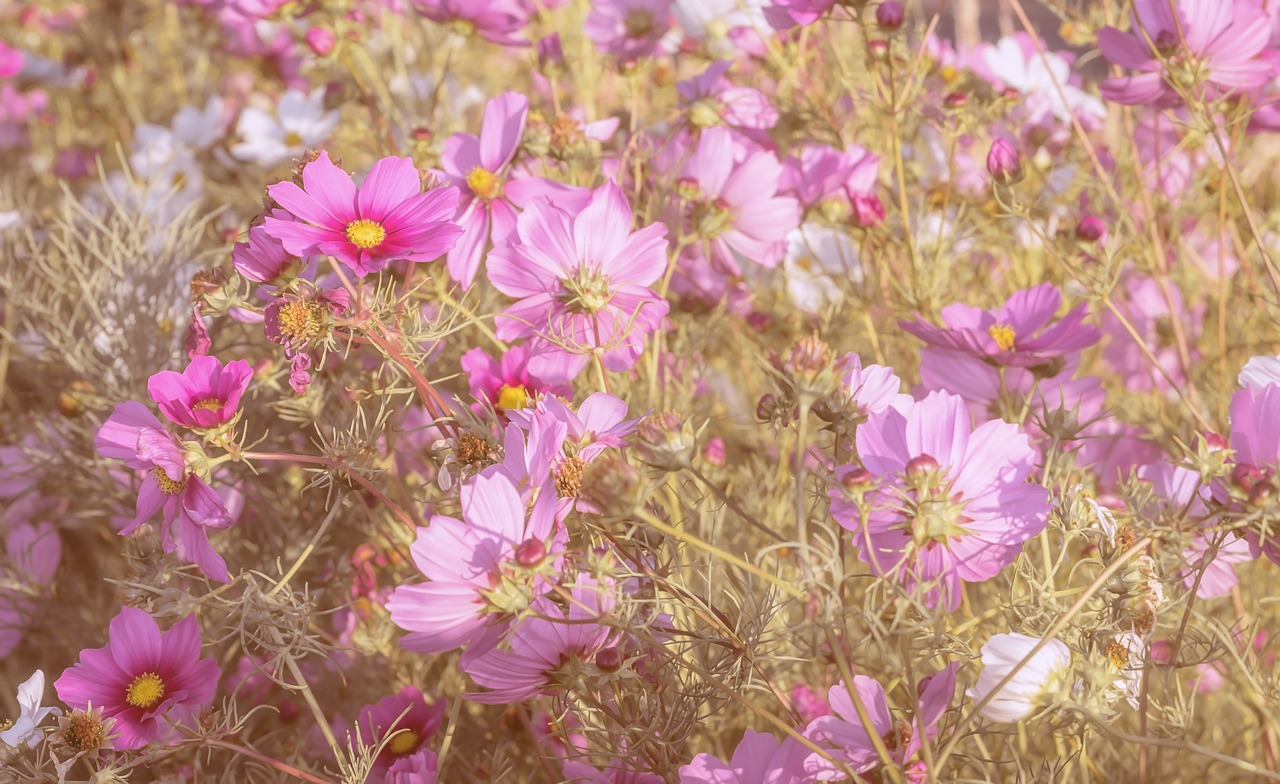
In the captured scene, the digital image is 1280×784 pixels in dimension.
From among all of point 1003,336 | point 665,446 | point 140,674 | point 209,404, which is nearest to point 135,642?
point 140,674

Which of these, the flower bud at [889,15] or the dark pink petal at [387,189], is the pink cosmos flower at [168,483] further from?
the flower bud at [889,15]

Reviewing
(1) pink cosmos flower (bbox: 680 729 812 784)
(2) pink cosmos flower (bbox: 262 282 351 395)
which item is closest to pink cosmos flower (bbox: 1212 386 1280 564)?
(1) pink cosmos flower (bbox: 680 729 812 784)

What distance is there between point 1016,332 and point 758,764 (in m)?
0.37

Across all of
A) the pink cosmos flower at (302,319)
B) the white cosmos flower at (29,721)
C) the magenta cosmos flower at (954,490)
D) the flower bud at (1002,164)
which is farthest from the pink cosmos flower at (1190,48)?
the white cosmos flower at (29,721)

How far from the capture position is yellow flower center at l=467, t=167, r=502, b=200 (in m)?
0.77

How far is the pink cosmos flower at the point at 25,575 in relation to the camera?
37.3 inches

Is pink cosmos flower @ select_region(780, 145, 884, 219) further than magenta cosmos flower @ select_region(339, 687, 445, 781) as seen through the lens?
Yes

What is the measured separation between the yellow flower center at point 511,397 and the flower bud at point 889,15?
0.41 metres

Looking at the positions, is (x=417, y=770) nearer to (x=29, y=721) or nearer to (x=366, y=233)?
(x=29, y=721)

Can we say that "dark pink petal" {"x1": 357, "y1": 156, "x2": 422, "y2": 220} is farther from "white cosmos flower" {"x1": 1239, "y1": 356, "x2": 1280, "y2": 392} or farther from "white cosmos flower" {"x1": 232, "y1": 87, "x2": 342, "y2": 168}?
"white cosmos flower" {"x1": 232, "y1": 87, "x2": 342, "y2": 168}

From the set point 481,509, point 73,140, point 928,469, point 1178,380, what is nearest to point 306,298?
point 481,509

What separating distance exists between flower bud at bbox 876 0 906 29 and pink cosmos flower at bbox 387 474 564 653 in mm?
517

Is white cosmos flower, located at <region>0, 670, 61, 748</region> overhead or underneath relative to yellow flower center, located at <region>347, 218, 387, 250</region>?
underneath

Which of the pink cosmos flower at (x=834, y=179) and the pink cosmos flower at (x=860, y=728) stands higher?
the pink cosmos flower at (x=834, y=179)
